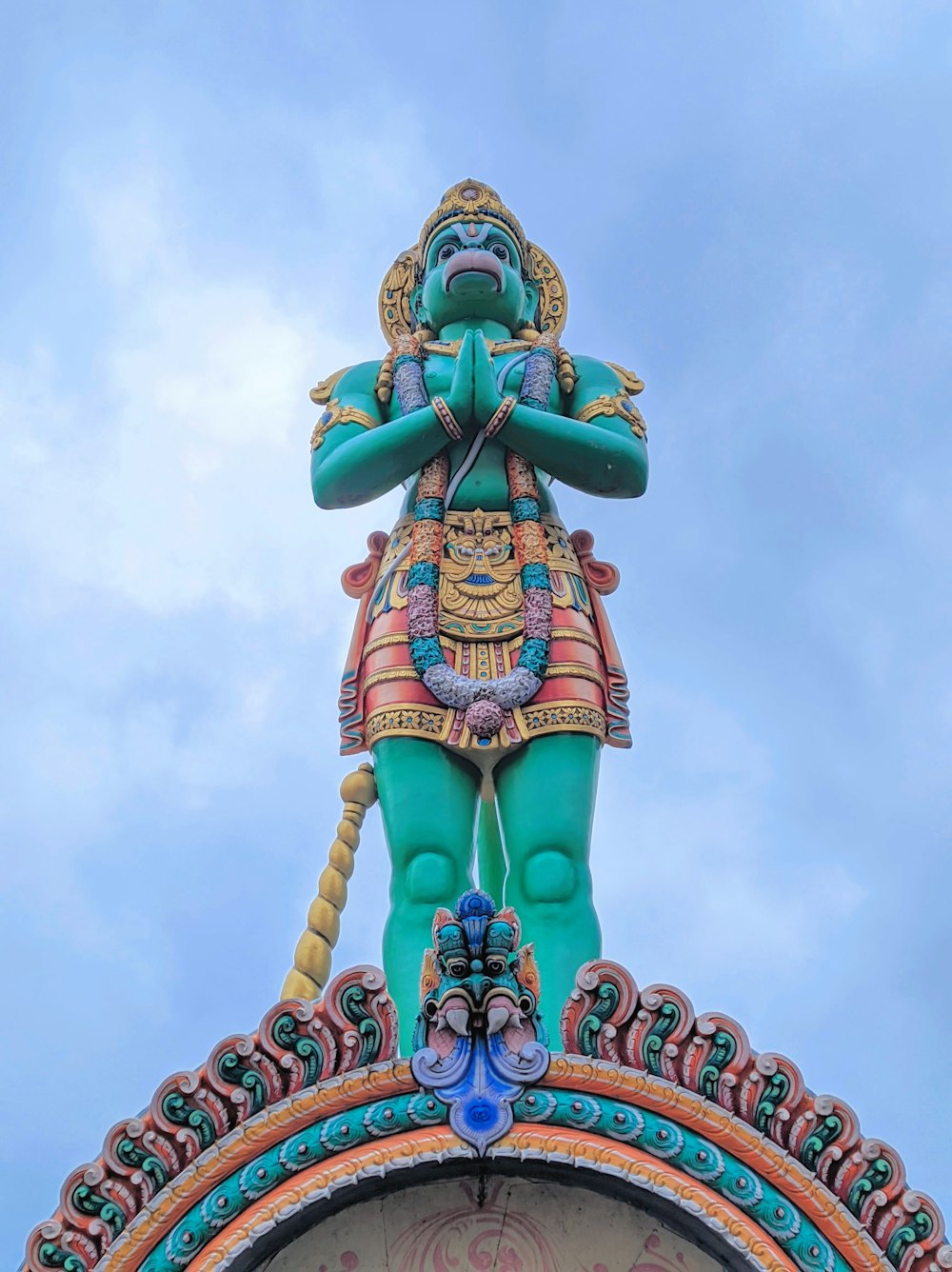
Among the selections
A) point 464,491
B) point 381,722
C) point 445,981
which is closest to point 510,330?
point 464,491

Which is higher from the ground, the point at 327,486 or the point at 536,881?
the point at 327,486

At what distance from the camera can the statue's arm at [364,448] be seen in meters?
7.37

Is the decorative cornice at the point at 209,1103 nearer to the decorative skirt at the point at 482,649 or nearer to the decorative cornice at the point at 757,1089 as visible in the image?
the decorative cornice at the point at 757,1089

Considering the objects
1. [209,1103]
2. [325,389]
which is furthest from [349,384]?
[209,1103]

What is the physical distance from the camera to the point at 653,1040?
15.7 ft

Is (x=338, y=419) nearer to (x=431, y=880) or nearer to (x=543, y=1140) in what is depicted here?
(x=431, y=880)

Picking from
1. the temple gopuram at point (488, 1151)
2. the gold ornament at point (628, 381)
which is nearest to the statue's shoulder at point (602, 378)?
the gold ornament at point (628, 381)

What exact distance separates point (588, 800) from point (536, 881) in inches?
17.1

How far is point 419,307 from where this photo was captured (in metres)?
8.41

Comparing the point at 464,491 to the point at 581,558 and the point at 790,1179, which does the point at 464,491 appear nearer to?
the point at 581,558

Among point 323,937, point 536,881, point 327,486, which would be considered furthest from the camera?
point 327,486

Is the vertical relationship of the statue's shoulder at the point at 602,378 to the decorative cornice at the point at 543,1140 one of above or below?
above

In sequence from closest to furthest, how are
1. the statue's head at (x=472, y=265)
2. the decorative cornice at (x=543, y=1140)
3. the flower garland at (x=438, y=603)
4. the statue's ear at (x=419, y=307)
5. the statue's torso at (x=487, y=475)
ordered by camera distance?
1. the decorative cornice at (x=543, y=1140)
2. the flower garland at (x=438, y=603)
3. the statue's torso at (x=487, y=475)
4. the statue's head at (x=472, y=265)
5. the statue's ear at (x=419, y=307)

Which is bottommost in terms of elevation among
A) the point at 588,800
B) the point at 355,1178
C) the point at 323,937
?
the point at 355,1178
